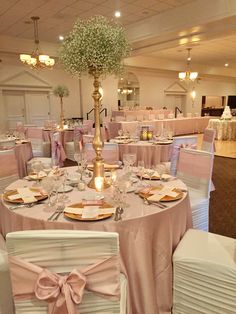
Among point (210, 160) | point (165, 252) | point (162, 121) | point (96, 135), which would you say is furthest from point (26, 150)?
point (162, 121)

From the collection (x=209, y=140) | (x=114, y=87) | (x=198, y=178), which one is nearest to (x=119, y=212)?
(x=198, y=178)

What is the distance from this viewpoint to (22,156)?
4977 mm

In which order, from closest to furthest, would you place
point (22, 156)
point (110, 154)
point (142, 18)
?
point (110, 154) < point (22, 156) < point (142, 18)

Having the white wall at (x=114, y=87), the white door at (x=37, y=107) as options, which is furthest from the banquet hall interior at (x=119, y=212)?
the white door at (x=37, y=107)

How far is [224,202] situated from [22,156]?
354cm

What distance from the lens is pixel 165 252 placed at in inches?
73.4

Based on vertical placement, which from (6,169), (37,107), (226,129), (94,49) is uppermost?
(94,49)

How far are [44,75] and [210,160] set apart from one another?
9.65 meters

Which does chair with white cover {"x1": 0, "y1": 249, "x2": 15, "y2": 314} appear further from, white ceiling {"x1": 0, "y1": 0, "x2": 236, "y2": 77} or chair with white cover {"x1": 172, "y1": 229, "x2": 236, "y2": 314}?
white ceiling {"x1": 0, "y1": 0, "x2": 236, "y2": 77}

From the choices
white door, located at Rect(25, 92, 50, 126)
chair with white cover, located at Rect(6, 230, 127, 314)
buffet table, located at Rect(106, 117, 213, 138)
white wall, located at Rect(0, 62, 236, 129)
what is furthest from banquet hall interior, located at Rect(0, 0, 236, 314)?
buffet table, located at Rect(106, 117, 213, 138)

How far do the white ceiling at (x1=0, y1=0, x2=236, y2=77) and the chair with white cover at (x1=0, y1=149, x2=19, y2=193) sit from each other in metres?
4.49

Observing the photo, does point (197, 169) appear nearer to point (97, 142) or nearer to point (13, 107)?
point (97, 142)

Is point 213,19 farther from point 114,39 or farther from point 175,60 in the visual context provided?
point 175,60

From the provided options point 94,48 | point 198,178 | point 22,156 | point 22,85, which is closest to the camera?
point 94,48
